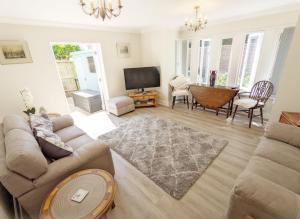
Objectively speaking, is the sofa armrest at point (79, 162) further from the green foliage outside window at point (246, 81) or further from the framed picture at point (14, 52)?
the green foliage outside window at point (246, 81)

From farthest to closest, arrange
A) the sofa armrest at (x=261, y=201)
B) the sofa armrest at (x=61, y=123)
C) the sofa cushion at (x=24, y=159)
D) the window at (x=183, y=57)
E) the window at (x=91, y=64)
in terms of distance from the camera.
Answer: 1. the window at (x=91, y=64)
2. the window at (x=183, y=57)
3. the sofa armrest at (x=61, y=123)
4. the sofa cushion at (x=24, y=159)
5. the sofa armrest at (x=261, y=201)

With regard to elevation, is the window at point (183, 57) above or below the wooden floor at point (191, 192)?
above

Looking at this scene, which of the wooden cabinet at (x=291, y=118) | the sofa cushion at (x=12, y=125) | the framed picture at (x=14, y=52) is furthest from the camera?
the framed picture at (x=14, y=52)

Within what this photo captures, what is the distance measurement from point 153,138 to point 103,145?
1331 mm

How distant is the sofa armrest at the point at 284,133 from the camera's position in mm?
1712

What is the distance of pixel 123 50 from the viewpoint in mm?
4496

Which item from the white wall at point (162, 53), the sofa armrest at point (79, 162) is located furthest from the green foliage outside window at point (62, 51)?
the sofa armrest at point (79, 162)

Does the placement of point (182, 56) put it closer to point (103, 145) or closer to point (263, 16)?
point (263, 16)

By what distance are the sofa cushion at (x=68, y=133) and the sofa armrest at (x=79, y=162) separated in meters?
0.68

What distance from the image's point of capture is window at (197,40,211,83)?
13.7 ft

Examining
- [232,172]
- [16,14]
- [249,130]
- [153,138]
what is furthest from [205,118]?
[16,14]

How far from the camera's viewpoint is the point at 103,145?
1.80m

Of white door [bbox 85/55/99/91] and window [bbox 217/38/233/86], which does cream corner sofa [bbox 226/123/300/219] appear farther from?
white door [bbox 85/55/99/91]

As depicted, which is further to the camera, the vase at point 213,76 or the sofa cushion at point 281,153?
the vase at point 213,76
